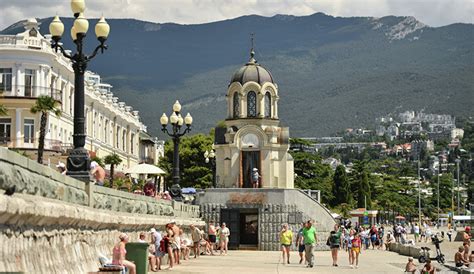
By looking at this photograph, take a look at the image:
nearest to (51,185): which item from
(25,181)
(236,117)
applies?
(25,181)

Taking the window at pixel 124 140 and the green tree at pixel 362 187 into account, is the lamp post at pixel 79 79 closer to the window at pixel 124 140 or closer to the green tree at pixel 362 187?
the window at pixel 124 140

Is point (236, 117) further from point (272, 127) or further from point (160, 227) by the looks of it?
point (160, 227)

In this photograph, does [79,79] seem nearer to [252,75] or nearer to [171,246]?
[171,246]

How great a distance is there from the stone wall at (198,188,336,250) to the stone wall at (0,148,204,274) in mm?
27239

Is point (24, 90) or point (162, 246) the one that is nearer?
point (162, 246)

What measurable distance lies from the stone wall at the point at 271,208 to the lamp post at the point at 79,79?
28.4 metres

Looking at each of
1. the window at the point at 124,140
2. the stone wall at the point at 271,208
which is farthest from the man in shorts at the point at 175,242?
the window at the point at 124,140

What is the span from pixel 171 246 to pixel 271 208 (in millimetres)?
23110

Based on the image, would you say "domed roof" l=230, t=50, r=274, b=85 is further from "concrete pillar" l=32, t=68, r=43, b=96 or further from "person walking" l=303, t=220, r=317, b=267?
"person walking" l=303, t=220, r=317, b=267

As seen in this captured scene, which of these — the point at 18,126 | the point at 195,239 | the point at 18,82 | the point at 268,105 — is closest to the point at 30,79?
the point at 18,82

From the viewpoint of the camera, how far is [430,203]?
19250cm

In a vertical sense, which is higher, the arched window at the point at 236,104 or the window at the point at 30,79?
the window at the point at 30,79

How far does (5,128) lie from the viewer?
187ft

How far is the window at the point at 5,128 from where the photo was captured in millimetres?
56625
